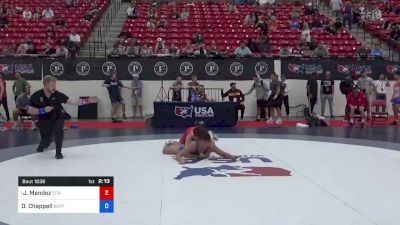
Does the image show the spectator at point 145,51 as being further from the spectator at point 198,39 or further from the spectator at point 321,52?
the spectator at point 321,52

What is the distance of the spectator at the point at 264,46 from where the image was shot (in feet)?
68.7

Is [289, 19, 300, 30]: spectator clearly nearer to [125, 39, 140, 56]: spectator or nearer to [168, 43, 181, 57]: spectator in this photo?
[168, 43, 181, 57]: spectator

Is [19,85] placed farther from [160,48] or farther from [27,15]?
[27,15]

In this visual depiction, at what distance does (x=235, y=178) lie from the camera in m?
8.50

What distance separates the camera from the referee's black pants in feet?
34.3

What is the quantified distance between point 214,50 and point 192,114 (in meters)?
4.30

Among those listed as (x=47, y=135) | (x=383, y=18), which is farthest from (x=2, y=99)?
(x=383, y=18)

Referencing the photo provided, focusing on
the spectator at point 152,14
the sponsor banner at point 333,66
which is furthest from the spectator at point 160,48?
the sponsor banner at point 333,66

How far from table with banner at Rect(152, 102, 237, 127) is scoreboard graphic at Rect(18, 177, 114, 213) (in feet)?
33.4

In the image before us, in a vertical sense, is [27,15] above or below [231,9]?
below

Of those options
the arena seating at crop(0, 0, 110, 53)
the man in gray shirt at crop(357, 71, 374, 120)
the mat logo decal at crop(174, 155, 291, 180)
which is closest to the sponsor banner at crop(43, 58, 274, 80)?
the arena seating at crop(0, 0, 110, 53)

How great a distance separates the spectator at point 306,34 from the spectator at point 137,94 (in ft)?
22.5

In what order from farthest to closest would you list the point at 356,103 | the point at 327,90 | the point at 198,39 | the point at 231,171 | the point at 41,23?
the point at 41,23 → the point at 198,39 → the point at 327,90 → the point at 356,103 → the point at 231,171

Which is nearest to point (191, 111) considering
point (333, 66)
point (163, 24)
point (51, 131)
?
point (333, 66)
